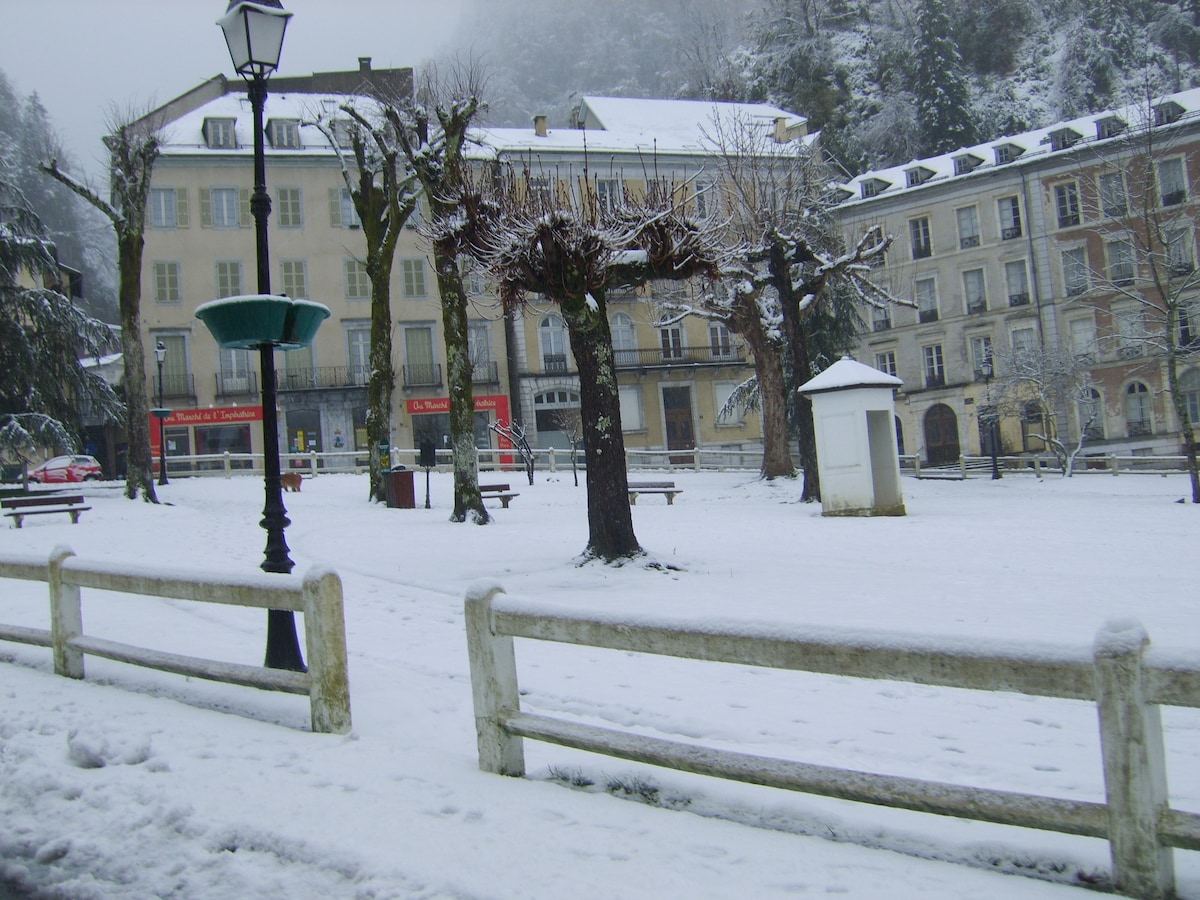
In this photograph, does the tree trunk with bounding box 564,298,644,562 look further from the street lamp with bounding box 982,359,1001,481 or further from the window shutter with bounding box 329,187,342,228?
the window shutter with bounding box 329,187,342,228

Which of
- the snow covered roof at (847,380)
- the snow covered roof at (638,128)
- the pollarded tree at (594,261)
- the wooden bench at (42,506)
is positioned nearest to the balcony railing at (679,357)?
the snow covered roof at (638,128)

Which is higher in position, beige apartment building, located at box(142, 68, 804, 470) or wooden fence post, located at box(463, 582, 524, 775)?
beige apartment building, located at box(142, 68, 804, 470)

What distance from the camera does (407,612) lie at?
9633 mm

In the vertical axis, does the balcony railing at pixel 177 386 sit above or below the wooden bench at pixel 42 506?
above

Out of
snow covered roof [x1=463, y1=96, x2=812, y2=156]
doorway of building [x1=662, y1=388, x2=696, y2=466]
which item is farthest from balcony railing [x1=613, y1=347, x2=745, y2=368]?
snow covered roof [x1=463, y1=96, x2=812, y2=156]

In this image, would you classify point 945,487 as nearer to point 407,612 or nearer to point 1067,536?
point 1067,536

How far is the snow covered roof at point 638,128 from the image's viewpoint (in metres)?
42.1

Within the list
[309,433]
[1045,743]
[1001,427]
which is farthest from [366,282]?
[1045,743]

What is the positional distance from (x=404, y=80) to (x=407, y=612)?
36.1 meters

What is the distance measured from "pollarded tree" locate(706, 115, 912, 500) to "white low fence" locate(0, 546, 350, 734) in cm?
1498

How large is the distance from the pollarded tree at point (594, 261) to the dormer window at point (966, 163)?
37.1 metres

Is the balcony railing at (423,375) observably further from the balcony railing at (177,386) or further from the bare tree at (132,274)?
the bare tree at (132,274)

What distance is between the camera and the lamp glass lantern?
6781 mm

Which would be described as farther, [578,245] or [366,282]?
[366,282]
